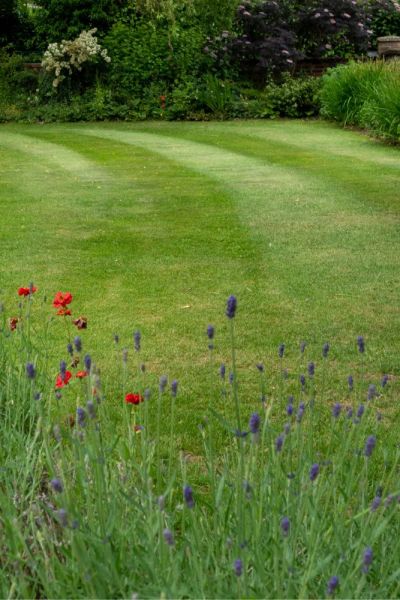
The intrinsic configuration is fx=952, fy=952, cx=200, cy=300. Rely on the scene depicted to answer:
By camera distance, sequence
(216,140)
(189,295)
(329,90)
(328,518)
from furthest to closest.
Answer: (329,90) → (216,140) → (189,295) → (328,518)

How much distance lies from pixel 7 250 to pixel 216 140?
311 inches

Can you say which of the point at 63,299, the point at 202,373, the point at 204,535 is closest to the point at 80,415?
the point at 204,535

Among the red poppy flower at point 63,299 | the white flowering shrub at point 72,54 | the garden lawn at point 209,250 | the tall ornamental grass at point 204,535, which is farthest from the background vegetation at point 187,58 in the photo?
the tall ornamental grass at point 204,535

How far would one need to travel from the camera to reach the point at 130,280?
283 inches

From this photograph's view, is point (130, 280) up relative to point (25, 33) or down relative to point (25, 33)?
down

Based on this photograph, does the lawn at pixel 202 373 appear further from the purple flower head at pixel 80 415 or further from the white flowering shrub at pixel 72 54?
the white flowering shrub at pixel 72 54

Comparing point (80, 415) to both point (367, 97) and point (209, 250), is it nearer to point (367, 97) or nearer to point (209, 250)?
point (209, 250)

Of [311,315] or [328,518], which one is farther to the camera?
[311,315]

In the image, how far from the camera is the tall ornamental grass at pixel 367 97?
46.1 ft

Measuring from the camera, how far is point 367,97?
15664mm

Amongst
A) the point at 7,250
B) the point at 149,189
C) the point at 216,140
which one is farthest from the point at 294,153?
the point at 7,250

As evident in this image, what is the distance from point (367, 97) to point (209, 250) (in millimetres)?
8533

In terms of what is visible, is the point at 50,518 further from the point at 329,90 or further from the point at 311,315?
the point at 329,90

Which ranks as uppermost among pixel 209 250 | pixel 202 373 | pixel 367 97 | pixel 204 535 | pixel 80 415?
pixel 367 97
